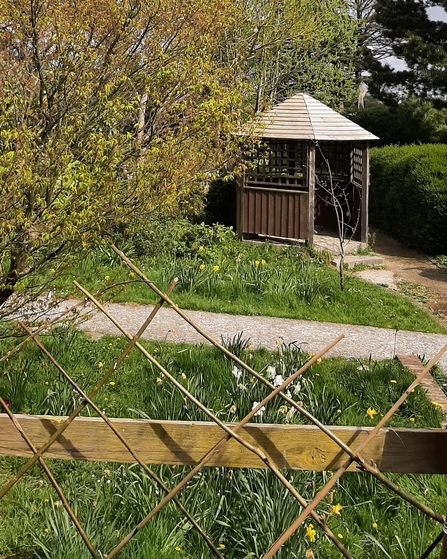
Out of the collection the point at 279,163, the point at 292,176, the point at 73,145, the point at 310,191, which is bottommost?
the point at 310,191

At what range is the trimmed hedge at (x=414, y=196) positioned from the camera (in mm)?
12297

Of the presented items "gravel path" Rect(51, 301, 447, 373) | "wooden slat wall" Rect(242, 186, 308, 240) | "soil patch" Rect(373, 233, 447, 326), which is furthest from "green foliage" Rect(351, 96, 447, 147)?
"gravel path" Rect(51, 301, 447, 373)

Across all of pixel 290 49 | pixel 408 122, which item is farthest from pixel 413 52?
pixel 290 49

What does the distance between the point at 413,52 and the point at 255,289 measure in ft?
51.3

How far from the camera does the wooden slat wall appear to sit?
37.9ft

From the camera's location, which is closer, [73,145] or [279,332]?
[73,145]

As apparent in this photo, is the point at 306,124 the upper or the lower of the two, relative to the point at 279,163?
upper

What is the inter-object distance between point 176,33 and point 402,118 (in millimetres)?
15975

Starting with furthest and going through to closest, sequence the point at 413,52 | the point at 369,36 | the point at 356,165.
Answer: the point at 369,36 < the point at 413,52 < the point at 356,165

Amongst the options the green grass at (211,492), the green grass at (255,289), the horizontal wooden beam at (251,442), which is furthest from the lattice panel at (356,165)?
the horizontal wooden beam at (251,442)

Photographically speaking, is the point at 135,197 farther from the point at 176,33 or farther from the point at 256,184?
the point at 256,184

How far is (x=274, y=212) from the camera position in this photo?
11812 mm

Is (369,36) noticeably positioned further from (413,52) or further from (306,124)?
(306,124)

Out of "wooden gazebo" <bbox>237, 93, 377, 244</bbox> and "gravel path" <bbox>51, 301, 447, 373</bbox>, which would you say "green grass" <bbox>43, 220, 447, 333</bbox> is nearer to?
"gravel path" <bbox>51, 301, 447, 373</bbox>
